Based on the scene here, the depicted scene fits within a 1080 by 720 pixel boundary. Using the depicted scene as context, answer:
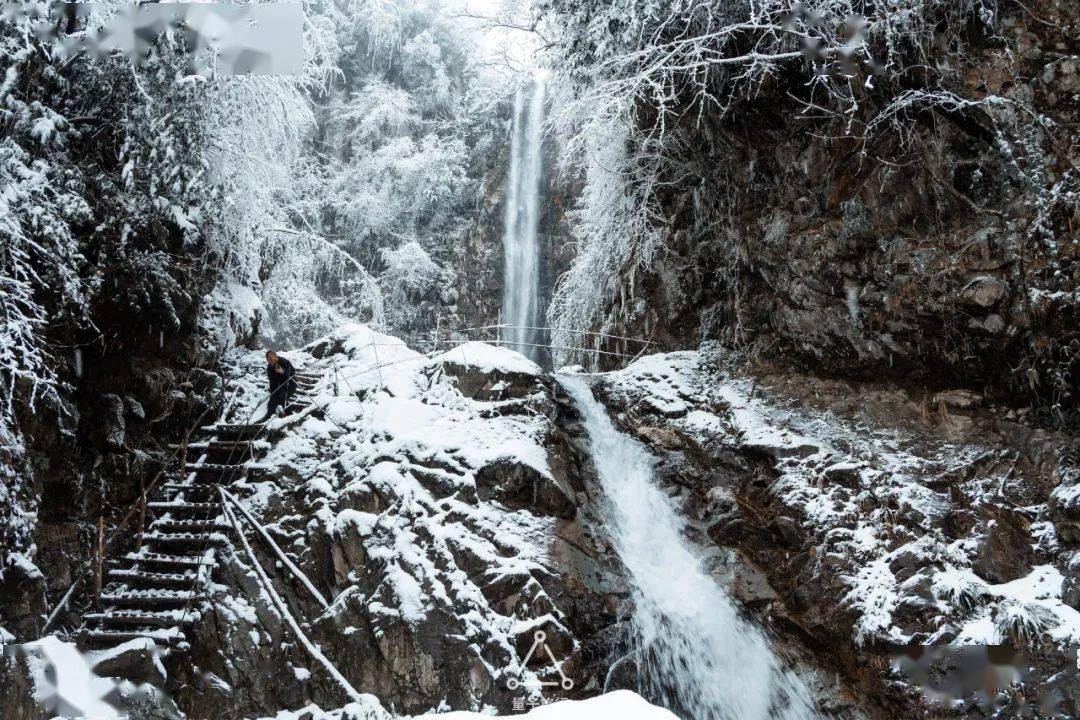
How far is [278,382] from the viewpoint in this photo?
885 centimetres

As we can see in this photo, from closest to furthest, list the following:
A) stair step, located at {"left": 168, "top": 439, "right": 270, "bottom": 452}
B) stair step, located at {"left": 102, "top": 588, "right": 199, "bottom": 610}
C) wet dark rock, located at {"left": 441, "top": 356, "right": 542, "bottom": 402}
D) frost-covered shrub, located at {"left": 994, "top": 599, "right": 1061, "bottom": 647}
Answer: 1. frost-covered shrub, located at {"left": 994, "top": 599, "right": 1061, "bottom": 647}
2. stair step, located at {"left": 102, "top": 588, "right": 199, "bottom": 610}
3. stair step, located at {"left": 168, "top": 439, "right": 270, "bottom": 452}
4. wet dark rock, located at {"left": 441, "top": 356, "right": 542, "bottom": 402}

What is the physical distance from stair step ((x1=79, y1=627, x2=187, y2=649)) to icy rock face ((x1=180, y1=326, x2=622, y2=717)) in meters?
0.23

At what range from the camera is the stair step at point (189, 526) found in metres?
7.43

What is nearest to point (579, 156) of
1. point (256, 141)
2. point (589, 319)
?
point (589, 319)

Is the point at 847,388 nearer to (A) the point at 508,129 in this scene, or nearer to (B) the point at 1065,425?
(B) the point at 1065,425

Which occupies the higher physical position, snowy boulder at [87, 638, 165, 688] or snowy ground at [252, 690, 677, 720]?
snowy ground at [252, 690, 677, 720]

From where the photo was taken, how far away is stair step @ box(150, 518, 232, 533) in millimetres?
7430

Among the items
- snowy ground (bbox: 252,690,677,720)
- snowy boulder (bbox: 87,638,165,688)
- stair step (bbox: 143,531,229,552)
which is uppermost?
snowy ground (bbox: 252,690,677,720)

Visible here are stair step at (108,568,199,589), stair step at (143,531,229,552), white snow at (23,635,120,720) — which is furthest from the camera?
stair step at (143,531,229,552)

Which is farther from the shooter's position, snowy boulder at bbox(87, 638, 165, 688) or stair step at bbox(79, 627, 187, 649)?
stair step at bbox(79, 627, 187, 649)

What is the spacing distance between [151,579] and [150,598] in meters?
0.23

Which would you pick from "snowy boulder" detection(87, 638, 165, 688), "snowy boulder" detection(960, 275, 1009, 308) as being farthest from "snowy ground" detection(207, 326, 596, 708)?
"snowy boulder" detection(960, 275, 1009, 308)

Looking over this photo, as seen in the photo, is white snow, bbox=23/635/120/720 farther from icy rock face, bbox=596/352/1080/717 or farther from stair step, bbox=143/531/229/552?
icy rock face, bbox=596/352/1080/717

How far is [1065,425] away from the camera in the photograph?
22.1ft
